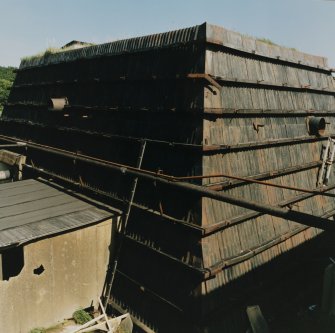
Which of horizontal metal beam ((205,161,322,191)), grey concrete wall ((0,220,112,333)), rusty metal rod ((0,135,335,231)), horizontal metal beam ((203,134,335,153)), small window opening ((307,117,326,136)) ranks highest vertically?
small window opening ((307,117,326,136))

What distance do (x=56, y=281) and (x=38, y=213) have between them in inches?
102

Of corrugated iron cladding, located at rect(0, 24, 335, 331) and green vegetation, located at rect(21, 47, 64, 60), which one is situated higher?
green vegetation, located at rect(21, 47, 64, 60)

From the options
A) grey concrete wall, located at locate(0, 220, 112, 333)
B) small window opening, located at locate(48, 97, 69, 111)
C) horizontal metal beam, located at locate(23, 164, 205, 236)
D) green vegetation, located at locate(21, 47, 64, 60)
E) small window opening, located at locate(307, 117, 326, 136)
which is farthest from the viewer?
green vegetation, located at locate(21, 47, 64, 60)

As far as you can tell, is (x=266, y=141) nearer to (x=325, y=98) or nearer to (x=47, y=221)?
(x=325, y=98)

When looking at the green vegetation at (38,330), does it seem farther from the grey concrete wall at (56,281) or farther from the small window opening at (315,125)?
the small window opening at (315,125)

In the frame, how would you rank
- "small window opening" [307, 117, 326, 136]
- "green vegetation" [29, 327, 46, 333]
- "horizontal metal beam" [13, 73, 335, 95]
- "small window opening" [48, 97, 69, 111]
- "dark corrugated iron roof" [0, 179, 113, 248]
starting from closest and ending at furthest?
"horizontal metal beam" [13, 73, 335, 95] < "dark corrugated iron roof" [0, 179, 113, 248] < "green vegetation" [29, 327, 46, 333] < "small window opening" [307, 117, 326, 136] < "small window opening" [48, 97, 69, 111]

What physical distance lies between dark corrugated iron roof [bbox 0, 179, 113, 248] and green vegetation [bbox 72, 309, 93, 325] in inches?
129

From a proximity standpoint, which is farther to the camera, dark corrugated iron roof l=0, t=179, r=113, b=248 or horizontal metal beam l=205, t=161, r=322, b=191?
dark corrugated iron roof l=0, t=179, r=113, b=248

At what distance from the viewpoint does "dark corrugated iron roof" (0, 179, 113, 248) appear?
11.1 metres

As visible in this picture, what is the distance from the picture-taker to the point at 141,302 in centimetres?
1231

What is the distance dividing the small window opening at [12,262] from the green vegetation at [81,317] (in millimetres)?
2823

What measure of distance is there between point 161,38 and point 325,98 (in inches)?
399

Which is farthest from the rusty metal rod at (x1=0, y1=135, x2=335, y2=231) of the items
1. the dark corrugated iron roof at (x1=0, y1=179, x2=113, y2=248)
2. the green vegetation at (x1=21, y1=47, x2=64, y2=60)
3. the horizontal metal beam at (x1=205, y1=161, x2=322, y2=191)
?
the green vegetation at (x1=21, y1=47, x2=64, y2=60)

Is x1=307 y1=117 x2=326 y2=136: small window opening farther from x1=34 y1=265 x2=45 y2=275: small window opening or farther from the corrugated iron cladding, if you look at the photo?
x1=34 y1=265 x2=45 y2=275: small window opening
